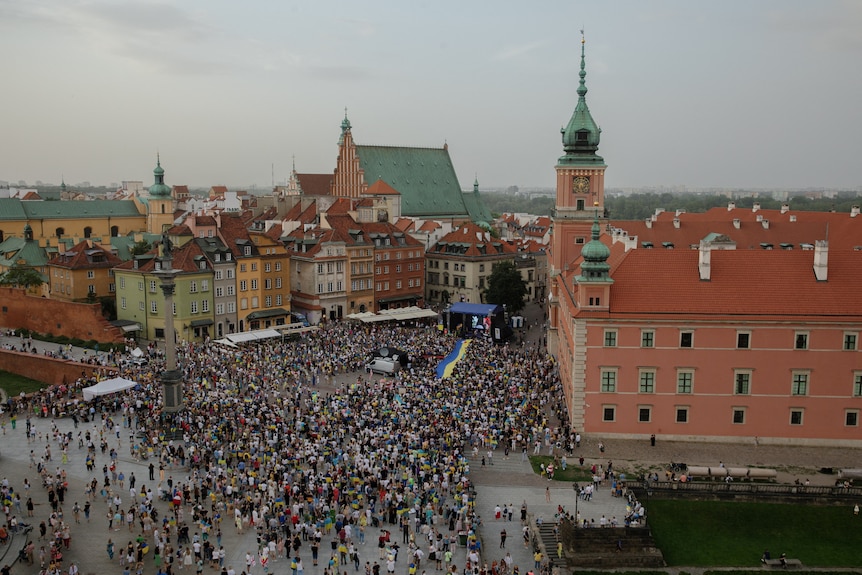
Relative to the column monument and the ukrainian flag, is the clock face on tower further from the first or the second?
the column monument

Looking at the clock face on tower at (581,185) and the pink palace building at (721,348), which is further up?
the clock face on tower at (581,185)

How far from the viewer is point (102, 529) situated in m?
31.2

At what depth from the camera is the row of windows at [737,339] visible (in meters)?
40.4

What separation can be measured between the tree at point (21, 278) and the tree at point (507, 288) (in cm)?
4114

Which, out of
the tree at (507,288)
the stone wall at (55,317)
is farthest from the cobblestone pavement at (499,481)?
the tree at (507,288)

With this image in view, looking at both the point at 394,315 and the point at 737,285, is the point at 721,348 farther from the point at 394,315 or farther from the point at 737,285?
the point at 394,315

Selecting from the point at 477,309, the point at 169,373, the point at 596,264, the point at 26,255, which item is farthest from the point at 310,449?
the point at 26,255

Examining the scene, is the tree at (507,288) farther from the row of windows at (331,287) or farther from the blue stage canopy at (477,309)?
the row of windows at (331,287)

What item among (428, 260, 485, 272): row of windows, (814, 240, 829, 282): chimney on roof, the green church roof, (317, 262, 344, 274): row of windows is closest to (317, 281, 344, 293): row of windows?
(317, 262, 344, 274): row of windows

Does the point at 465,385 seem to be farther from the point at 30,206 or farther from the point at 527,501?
the point at 30,206

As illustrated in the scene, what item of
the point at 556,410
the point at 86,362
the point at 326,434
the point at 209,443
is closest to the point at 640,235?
the point at 556,410

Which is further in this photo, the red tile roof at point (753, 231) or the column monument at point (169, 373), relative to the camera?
the red tile roof at point (753, 231)

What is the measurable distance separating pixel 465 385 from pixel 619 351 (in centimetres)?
1075

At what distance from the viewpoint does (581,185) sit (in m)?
63.3
